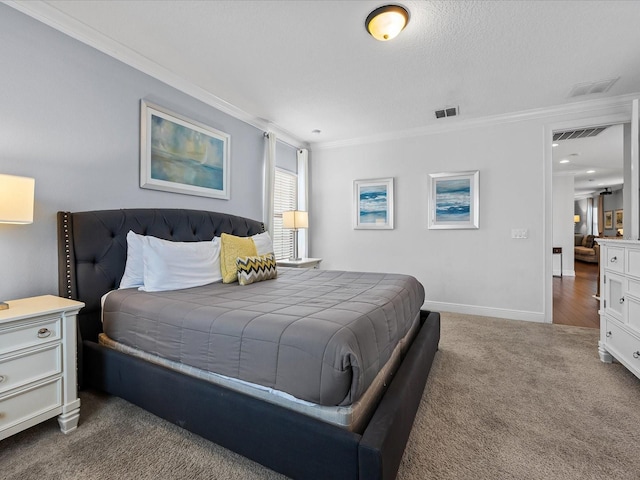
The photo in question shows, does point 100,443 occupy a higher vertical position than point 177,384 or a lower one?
lower

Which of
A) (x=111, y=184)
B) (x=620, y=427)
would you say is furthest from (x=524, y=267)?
(x=111, y=184)

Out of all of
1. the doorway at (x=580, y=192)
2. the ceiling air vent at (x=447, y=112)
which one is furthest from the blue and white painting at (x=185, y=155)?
the doorway at (x=580, y=192)

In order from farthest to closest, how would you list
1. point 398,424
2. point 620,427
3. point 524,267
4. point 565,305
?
point 565,305
point 524,267
point 620,427
point 398,424

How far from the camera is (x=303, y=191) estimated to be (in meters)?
4.88

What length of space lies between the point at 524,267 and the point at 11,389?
15.4 ft

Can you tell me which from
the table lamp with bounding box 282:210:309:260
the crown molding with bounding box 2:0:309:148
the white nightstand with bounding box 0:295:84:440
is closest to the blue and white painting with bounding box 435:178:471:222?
the table lamp with bounding box 282:210:309:260

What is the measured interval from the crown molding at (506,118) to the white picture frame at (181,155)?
2166mm

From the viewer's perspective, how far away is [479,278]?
398 cm

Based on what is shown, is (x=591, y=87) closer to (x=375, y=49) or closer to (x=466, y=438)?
(x=375, y=49)

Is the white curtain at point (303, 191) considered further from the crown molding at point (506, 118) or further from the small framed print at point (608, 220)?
the small framed print at point (608, 220)

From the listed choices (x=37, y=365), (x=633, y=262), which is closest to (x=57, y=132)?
(x=37, y=365)

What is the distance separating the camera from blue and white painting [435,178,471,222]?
13.2 feet

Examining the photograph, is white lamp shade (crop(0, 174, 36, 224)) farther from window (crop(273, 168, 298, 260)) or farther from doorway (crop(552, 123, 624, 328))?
doorway (crop(552, 123, 624, 328))

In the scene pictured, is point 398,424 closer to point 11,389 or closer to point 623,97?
point 11,389
